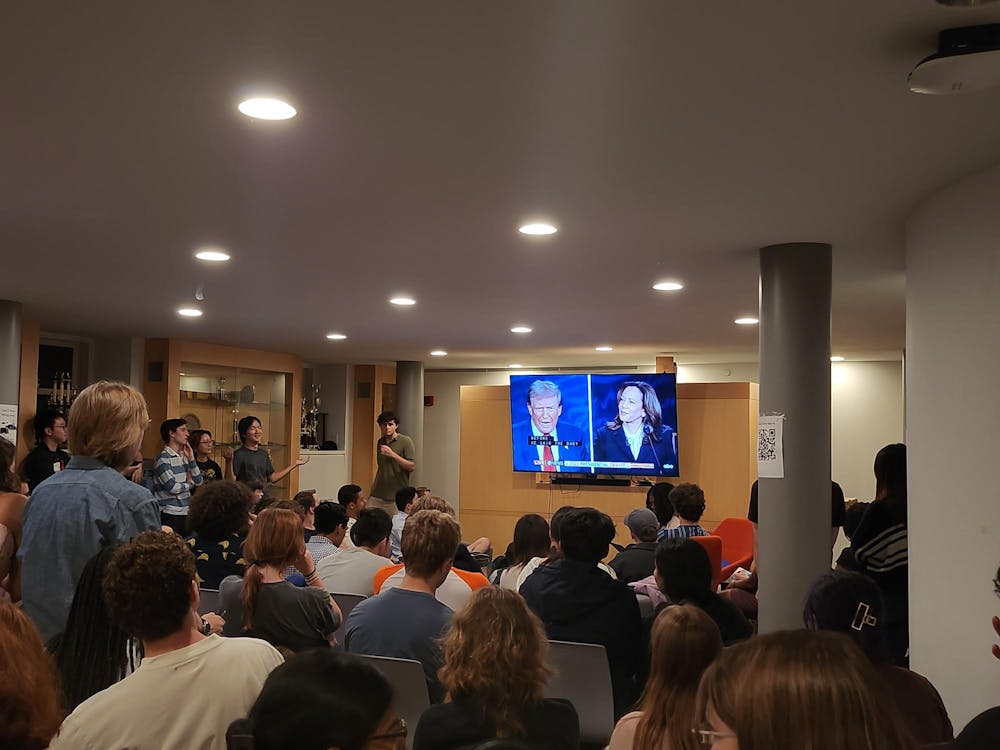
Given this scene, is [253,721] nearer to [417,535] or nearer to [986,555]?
[417,535]

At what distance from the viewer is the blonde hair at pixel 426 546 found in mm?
3061

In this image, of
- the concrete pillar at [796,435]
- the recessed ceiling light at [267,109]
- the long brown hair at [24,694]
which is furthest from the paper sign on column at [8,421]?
the long brown hair at [24,694]

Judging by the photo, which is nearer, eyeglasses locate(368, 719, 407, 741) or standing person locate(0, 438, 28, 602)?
eyeglasses locate(368, 719, 407, 741)

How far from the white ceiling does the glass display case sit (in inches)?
160

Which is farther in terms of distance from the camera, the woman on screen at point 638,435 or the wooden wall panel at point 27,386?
the woman on screen at point 638,435

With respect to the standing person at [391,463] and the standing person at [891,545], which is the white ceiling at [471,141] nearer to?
the standing person at [891,545]

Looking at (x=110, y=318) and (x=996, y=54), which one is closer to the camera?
(x=996, y=54)

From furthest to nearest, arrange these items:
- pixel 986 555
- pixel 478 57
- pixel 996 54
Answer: pixel 986 555
pixel 478 57
pixel 996 54

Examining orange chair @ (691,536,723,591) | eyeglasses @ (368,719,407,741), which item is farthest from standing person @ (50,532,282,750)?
orange chair @ (691,536,723,591)

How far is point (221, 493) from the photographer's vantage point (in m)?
3.98

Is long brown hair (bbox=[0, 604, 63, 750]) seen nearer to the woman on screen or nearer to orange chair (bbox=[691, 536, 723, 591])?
orange chair (bbox=[691, 536, 723, 591])

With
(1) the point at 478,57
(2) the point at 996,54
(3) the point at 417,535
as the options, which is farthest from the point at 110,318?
(2) the point at 996,54

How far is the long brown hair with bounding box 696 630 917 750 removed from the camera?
39.6 inches

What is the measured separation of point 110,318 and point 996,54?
7429 mm
